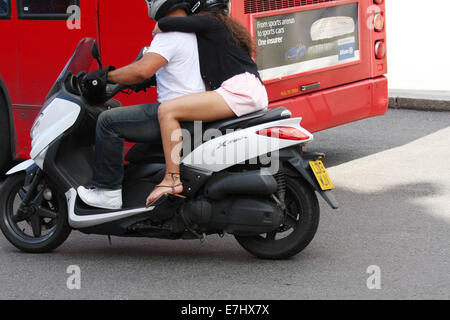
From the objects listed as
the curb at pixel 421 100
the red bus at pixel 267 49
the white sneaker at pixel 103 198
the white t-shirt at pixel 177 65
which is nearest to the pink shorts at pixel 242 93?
the white t-shirt at pixel 177 65

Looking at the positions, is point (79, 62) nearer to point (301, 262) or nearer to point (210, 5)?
point (210, 5)

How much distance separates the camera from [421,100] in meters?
11.1

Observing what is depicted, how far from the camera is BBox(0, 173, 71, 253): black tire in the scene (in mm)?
5727

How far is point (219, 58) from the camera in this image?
536 cm

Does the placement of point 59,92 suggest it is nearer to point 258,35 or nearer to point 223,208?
point 223,208

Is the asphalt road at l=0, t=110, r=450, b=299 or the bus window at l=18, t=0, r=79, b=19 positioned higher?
the bus window at l=18, t=0, r=79, b=19

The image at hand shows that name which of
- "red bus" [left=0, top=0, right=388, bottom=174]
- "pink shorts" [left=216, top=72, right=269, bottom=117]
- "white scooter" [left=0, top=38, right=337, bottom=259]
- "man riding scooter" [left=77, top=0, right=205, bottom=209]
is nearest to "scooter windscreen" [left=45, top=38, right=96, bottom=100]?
"white scooter" [left=0, top=38, right=337, bottom=259]

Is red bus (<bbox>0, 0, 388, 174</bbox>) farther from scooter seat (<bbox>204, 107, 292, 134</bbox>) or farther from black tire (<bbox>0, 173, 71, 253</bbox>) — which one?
scooter seat (<bbox>204, 107, 292, 134</bbox>)

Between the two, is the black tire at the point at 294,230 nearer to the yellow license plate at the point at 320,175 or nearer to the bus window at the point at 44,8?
the yellow license plate at the point at 320,175

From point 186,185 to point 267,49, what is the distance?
96.9 inches

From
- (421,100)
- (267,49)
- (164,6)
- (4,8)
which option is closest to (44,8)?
(4,8)

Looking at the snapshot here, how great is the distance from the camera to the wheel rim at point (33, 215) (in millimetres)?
5770

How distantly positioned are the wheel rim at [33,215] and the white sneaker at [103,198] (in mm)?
309

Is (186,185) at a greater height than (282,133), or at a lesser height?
lesser
